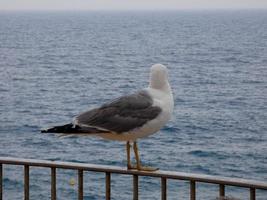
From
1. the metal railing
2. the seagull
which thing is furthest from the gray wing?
the metal railing

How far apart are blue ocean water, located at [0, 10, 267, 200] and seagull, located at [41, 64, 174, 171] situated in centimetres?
2251

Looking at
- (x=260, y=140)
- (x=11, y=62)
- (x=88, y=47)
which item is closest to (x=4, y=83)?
(x=11, y=62)

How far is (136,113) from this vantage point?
434 centimetres

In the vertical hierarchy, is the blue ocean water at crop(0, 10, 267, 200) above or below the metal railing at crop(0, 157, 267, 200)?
below

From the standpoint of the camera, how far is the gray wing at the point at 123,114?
429cm

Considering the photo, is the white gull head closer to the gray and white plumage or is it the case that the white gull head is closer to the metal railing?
the gray and white plumage

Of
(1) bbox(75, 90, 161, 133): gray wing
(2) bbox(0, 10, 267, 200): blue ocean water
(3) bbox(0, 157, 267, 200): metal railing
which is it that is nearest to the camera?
(3) bbox(0, 157, 267, 200): metal railing

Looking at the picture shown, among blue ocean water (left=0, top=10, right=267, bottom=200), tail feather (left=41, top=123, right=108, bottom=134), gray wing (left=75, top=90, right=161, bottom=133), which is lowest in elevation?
blue ocean water (left=0, top=10, right=267, bottom=200)

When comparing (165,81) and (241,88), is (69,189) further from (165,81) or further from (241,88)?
(241,88)

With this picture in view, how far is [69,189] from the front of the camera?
96.4ft

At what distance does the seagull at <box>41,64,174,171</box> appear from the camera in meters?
4.29

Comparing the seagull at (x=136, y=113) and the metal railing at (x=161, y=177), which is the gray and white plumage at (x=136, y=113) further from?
the metal railing at (x=161, y=177)

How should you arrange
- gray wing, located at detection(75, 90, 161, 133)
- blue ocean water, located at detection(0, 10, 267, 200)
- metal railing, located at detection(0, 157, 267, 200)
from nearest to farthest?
metal railing, located at detection(0, 157, 267, 200) → gray wing, located at detection(75, 90, 161, 133) → blue ocean water, located at detection(0, 10, 267, 200)

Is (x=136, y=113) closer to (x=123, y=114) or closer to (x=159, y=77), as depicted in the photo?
(x=123, y=114)
